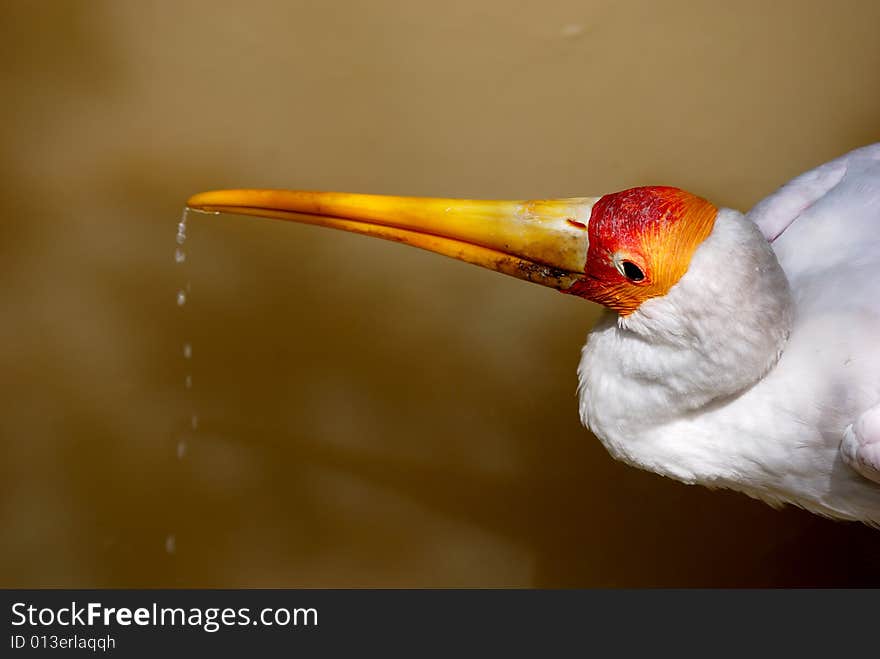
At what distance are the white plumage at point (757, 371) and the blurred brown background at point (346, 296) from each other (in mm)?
898

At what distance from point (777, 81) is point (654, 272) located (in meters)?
1.50

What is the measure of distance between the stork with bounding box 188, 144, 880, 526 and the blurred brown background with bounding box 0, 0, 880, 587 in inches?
33.5

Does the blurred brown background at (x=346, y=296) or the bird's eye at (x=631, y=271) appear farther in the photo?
the blurred brown background at (x=346, y=296)

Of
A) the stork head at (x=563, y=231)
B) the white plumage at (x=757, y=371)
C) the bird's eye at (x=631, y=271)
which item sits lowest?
the white plumage at (x=757, y=371)

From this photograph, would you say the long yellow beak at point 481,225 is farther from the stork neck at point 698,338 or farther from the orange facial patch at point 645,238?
the stork neck at point 698,338

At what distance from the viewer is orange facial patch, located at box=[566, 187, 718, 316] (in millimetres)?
1283

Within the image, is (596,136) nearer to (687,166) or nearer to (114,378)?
(687,166)

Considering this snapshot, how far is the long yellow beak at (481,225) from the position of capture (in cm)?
137

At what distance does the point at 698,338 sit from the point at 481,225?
1.18ft

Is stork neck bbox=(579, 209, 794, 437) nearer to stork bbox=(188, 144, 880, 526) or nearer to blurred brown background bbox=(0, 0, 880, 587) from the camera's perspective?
stork bbox=(188, 144, 880, 526)

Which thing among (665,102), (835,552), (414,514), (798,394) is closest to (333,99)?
(665,102)

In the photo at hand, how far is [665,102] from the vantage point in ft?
8.21

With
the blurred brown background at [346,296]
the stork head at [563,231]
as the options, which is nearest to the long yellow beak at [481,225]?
the stork head at [563,231]

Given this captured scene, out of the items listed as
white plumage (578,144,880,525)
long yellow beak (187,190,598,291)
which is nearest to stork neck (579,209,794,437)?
white plumage (578,144,880,525)
